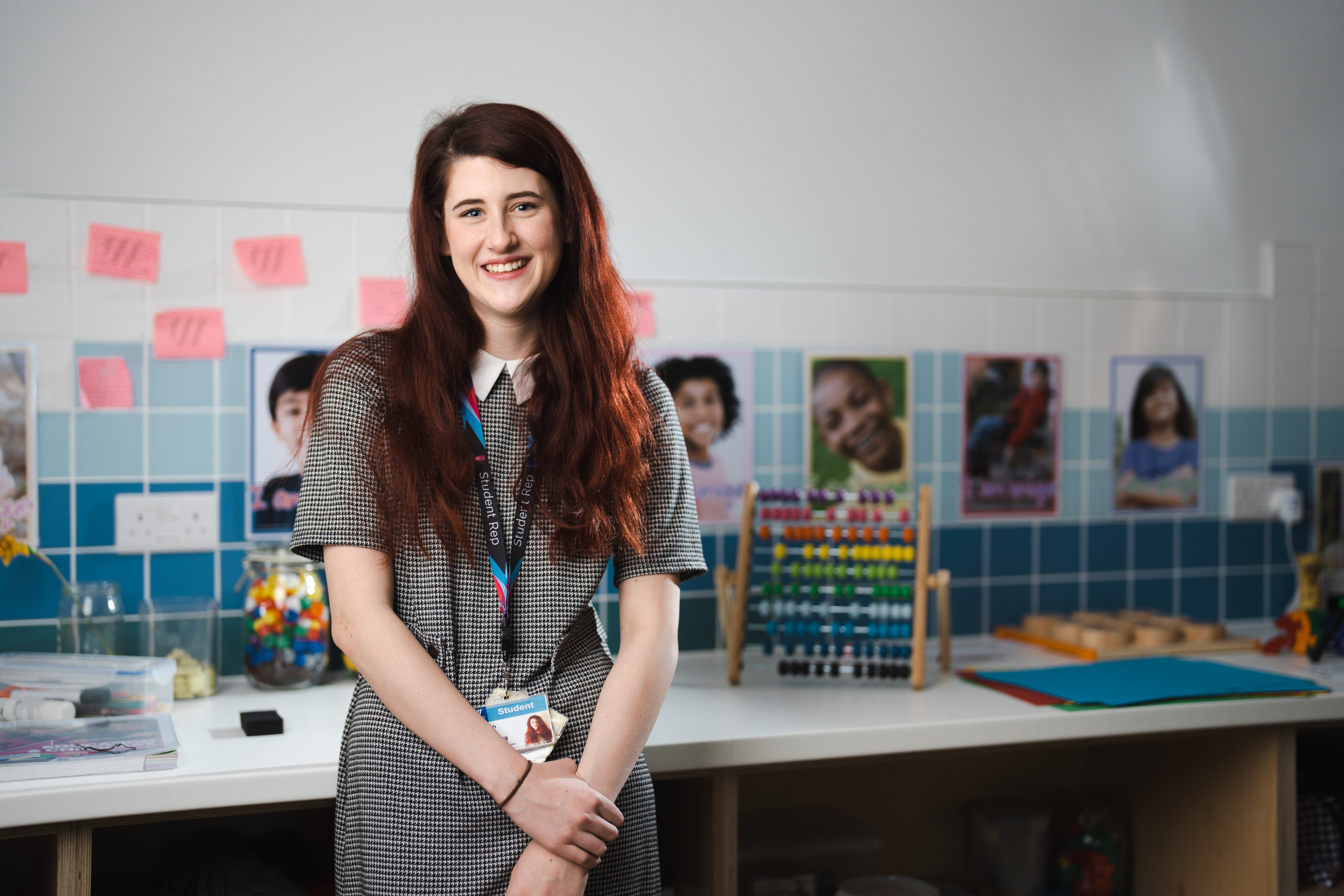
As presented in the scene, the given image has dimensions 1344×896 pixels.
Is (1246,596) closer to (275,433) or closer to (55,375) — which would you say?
(275,433)

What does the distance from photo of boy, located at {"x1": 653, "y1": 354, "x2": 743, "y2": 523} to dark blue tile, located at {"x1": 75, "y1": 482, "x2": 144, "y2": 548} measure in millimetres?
1125

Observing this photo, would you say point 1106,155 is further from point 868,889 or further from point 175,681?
point 175,681

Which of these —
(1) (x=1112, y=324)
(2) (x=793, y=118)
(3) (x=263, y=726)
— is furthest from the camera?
(1) (x=1112, y=324)

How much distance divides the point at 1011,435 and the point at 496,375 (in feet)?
5.29

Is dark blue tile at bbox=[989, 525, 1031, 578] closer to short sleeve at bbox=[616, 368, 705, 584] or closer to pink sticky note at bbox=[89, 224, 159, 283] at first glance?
short sleeve at bbox=[616, 368, 705, 584]

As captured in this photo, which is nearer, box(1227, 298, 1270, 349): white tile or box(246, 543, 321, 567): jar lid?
box(246, 543, 321, 567): jar lid

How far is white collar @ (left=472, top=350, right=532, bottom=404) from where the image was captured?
4.55ft

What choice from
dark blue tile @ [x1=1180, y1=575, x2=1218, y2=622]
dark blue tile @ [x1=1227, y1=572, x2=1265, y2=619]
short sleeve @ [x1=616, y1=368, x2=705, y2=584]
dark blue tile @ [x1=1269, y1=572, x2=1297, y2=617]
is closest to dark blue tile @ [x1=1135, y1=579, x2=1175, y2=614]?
dark blue tile @ [x1=1180, y1=575, x2=1218, y2=622]

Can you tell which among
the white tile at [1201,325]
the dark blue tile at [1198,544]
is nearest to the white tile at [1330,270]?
the white tile at [1201,325]

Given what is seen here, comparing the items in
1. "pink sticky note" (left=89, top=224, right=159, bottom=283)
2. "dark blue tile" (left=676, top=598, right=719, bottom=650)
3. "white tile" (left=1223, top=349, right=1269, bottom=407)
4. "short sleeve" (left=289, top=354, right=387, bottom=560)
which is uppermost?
"pink sticky note" (left=89, top=224, right=159, bottom=283)

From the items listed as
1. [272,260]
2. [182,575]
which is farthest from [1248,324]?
[182,575]

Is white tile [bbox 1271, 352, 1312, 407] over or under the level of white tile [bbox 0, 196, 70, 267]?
under

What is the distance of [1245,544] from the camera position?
2787 mm

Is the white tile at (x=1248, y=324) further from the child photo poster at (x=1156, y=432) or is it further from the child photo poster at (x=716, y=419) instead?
the child photo poster at (x=716, y=419)
